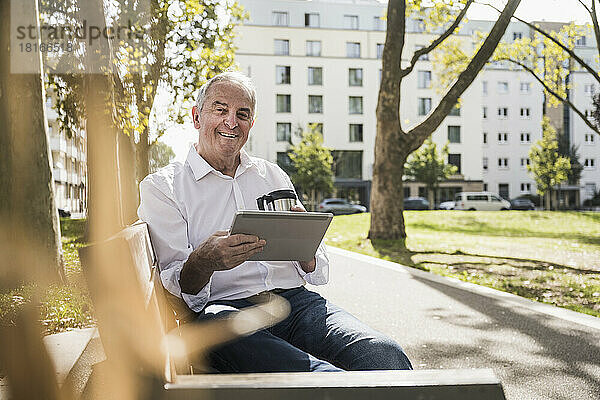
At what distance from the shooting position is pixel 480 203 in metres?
57.0

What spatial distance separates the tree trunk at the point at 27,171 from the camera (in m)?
6.05

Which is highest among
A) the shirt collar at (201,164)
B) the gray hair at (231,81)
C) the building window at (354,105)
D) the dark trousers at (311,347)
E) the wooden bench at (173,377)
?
the building window at (354,105)

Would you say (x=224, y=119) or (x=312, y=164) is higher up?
(x=312, y=164)

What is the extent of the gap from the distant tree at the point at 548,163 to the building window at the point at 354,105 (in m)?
16.8

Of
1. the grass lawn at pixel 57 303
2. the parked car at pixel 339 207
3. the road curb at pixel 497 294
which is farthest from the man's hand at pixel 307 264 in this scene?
the parked car at pixel 339 207

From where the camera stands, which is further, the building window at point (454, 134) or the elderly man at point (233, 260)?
the building window at point (454, 134)

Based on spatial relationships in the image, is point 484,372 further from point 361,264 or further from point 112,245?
point 361,264

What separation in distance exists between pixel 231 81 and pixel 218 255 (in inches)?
38.9

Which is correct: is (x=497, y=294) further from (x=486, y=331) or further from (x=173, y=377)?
(x=173, y=377)

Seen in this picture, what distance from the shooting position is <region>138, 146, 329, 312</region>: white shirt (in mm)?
2848

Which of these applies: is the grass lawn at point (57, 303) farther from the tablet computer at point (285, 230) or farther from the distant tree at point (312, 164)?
the distant tree at point (312, 164)

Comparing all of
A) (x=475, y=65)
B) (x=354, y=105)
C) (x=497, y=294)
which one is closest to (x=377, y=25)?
(x=354, y=105)

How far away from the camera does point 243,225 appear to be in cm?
242

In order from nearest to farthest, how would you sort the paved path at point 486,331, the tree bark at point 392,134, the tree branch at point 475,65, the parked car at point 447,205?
the paved path at point 486,331 < the tree branch at point 475,65 < the tree bark at point 392,134 < the parked car at point 447,205
